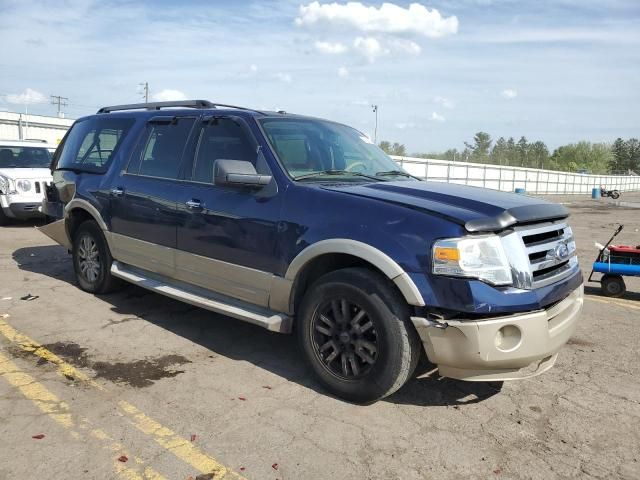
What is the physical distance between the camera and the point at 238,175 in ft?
12.8

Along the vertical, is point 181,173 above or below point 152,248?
above

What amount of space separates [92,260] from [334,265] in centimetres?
337

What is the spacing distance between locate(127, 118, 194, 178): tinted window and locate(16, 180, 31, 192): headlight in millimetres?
6922

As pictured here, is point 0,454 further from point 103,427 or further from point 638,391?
point 638,391

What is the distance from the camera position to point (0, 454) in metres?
2.87

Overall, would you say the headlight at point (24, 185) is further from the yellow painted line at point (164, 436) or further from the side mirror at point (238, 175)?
the side mirror at point (238, 175)

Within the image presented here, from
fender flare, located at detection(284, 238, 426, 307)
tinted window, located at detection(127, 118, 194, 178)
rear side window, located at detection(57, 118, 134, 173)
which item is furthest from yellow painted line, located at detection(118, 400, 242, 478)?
rear side window, located at detection(57, 118, 134, 173)

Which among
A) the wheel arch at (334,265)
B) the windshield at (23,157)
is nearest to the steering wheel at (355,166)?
the wheel arch at (334,265)

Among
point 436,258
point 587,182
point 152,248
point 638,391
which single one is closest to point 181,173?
point 152,248

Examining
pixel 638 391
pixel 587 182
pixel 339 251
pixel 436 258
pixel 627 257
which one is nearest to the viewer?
pixel 436 258

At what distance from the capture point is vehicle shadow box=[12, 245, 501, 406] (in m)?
3.76

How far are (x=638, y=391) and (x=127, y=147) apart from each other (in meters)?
4.89

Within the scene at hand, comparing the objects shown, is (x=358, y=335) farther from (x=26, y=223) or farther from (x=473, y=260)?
(x=26, y=223)

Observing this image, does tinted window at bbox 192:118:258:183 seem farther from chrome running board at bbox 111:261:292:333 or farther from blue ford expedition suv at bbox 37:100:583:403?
chrome running board at bbox 111:261:292:333
